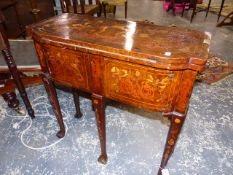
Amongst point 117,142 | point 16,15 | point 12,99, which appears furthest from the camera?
point 16,15

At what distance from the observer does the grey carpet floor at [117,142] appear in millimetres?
1316

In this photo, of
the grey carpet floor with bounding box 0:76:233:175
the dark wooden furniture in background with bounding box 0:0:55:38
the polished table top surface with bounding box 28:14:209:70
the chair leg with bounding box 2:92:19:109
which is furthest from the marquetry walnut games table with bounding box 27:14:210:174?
the dark wooden furniture in background with bounding box 0:0:55:38

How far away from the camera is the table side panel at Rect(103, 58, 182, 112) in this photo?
2.60 ft

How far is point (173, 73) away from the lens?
769mm

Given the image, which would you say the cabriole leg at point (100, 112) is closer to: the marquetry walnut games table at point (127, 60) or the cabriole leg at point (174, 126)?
the marquetry walnut games table at point (127, 60)

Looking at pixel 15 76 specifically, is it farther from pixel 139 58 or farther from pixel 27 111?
pixel 139 58

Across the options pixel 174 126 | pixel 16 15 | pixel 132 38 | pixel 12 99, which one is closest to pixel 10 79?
pixel 12 99

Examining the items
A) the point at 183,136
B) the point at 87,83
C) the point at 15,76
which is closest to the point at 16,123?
the point at 15,76

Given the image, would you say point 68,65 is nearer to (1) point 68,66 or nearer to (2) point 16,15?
A: (1) point 68,66

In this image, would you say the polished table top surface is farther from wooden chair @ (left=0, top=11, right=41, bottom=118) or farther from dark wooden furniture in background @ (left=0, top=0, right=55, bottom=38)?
dark wooden furniture in background @ (left=0, top=0, right=55, bottom=38)

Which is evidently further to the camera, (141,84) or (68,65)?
(68,65)

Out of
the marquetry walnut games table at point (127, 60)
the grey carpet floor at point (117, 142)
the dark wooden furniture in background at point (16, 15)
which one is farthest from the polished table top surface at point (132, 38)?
the dark wooden furniture in background at point (16, 15)

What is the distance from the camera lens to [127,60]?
0.79 meters

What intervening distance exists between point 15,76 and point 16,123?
48cm
